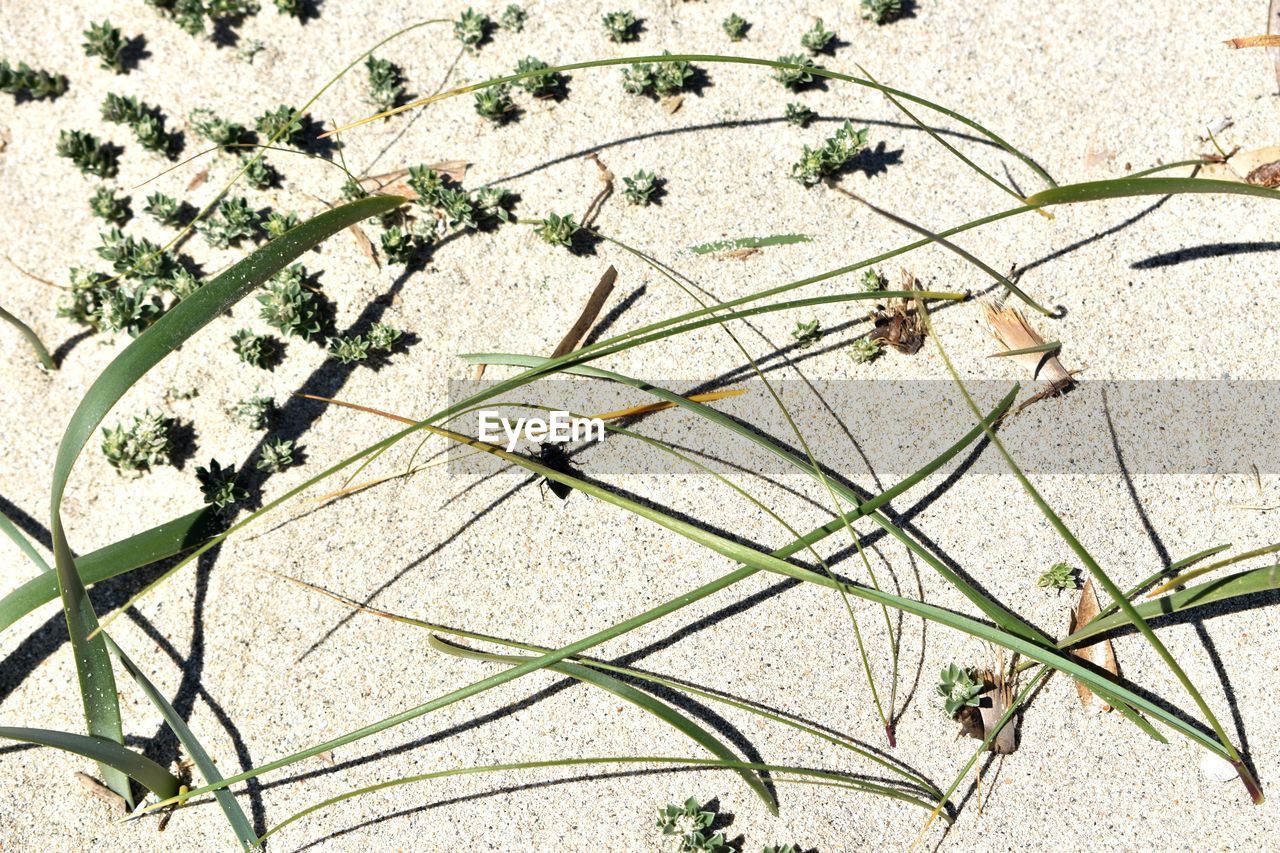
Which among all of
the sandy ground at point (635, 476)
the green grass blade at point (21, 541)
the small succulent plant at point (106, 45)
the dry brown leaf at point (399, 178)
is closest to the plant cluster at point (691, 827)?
the sandy ground at point (635, 476)

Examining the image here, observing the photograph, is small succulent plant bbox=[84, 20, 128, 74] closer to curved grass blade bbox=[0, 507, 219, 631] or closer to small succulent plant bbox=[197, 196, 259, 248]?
small succulent plant bbox=[197, 196, 259, 248]

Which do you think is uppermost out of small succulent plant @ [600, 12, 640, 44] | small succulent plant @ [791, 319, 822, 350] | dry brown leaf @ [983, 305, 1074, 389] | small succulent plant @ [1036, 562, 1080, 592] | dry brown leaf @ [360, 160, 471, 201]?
small succulent plant @ [600, 12, 640, 44]

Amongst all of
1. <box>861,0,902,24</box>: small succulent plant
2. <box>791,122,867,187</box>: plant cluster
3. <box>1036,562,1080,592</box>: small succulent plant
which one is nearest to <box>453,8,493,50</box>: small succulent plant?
<box>791,122,867,187</box>: plant cluster

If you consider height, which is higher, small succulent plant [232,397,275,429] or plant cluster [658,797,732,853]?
small succulent plant [232,397,275,429]

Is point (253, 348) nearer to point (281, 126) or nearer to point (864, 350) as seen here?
point (281, 126)

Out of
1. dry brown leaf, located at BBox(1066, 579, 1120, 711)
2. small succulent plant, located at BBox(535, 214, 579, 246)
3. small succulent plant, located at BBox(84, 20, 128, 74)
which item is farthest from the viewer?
small succulent plant, located at BBox(84, 20, 128, 74)
